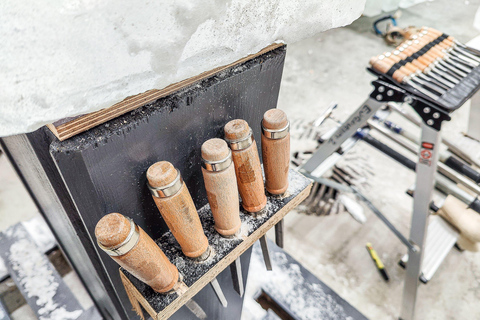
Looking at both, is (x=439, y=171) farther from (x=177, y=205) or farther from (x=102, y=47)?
(x=102, y=47)

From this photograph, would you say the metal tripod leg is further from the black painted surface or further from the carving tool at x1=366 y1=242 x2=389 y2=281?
the black painted surface

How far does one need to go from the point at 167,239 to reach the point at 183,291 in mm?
133

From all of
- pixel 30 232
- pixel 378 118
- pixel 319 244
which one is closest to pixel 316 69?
pixel 378 118

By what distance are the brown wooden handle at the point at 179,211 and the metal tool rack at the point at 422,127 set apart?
1.05 meters

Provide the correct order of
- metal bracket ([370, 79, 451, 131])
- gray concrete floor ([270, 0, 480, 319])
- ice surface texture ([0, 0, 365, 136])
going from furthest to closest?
gray concrete floor ([270, 0, 480, 319])
metal bracket ([370, 79, 451, 131])
ice surface texture ([0, 0, 365, 136])

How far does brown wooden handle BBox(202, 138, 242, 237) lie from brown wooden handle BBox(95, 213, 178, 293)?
5.3 inches

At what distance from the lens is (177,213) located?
566mm

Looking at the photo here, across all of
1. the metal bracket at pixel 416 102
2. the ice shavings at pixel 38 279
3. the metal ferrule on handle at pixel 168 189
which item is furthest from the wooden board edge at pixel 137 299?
the metal bracket at pixel 416 102

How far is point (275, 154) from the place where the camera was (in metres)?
0.68

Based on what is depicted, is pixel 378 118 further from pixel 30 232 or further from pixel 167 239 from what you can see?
pixel 30 232

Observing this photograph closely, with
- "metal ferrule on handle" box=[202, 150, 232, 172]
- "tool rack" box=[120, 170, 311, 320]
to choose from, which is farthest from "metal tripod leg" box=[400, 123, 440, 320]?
"metal ferrule on handle" box=[202, 150, 232, 172]

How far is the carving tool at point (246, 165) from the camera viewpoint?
0.62 metres

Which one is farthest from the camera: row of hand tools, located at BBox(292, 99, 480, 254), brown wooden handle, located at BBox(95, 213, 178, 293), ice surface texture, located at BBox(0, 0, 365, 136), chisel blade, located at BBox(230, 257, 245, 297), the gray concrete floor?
the gray concrete floor

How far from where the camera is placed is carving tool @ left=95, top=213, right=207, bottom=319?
472 millimetres
